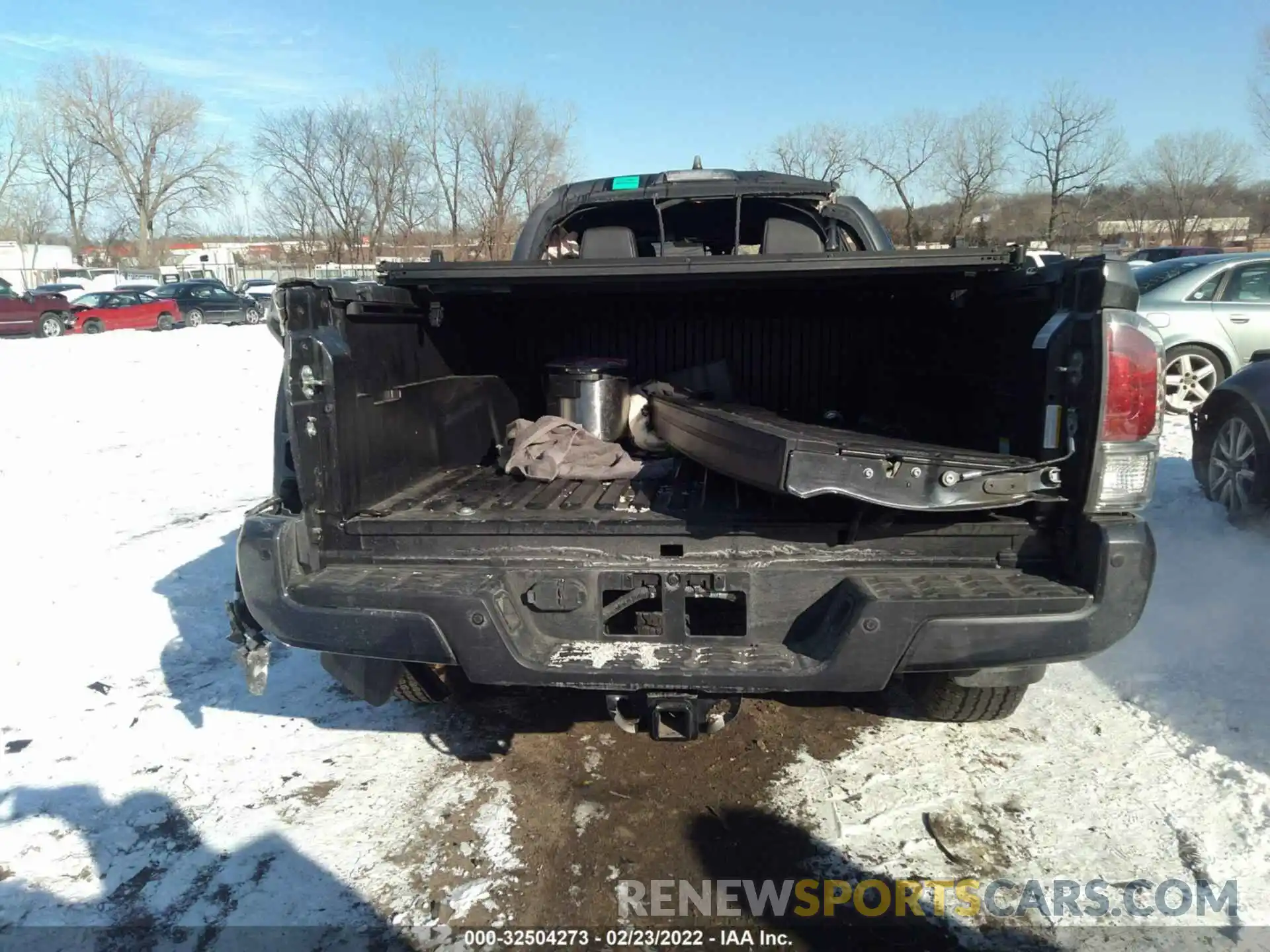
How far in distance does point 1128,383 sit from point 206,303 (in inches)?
1253

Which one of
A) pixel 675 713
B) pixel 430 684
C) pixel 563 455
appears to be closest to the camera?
pixel 675 713

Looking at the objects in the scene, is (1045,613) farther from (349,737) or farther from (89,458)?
(89,458)

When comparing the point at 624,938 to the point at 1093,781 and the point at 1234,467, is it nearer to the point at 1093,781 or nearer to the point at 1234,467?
the point at 1093,781

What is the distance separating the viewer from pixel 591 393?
3.86 metres

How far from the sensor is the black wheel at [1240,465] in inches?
205

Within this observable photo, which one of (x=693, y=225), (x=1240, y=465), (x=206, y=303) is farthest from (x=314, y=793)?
(x=206, y=303)

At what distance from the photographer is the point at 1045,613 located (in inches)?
93.4

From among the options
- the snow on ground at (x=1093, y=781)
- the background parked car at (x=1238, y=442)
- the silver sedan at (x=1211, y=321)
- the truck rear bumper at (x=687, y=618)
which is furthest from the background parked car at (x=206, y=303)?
the snow on ground at (x=1093, y=781)

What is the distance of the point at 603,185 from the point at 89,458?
264 inches

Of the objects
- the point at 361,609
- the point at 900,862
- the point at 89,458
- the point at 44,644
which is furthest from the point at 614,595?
the point at 89,458

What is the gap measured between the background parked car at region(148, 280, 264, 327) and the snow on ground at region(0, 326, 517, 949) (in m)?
25.4

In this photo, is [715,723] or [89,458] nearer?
[715,723]

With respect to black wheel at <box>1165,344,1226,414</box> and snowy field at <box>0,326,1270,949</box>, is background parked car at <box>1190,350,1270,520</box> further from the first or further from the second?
black wheel at <box>1165,344,1226,414</box>

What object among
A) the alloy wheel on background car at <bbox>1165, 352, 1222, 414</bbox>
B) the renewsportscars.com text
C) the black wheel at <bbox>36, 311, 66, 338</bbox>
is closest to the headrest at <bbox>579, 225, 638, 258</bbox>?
the renewsportscars.com text
